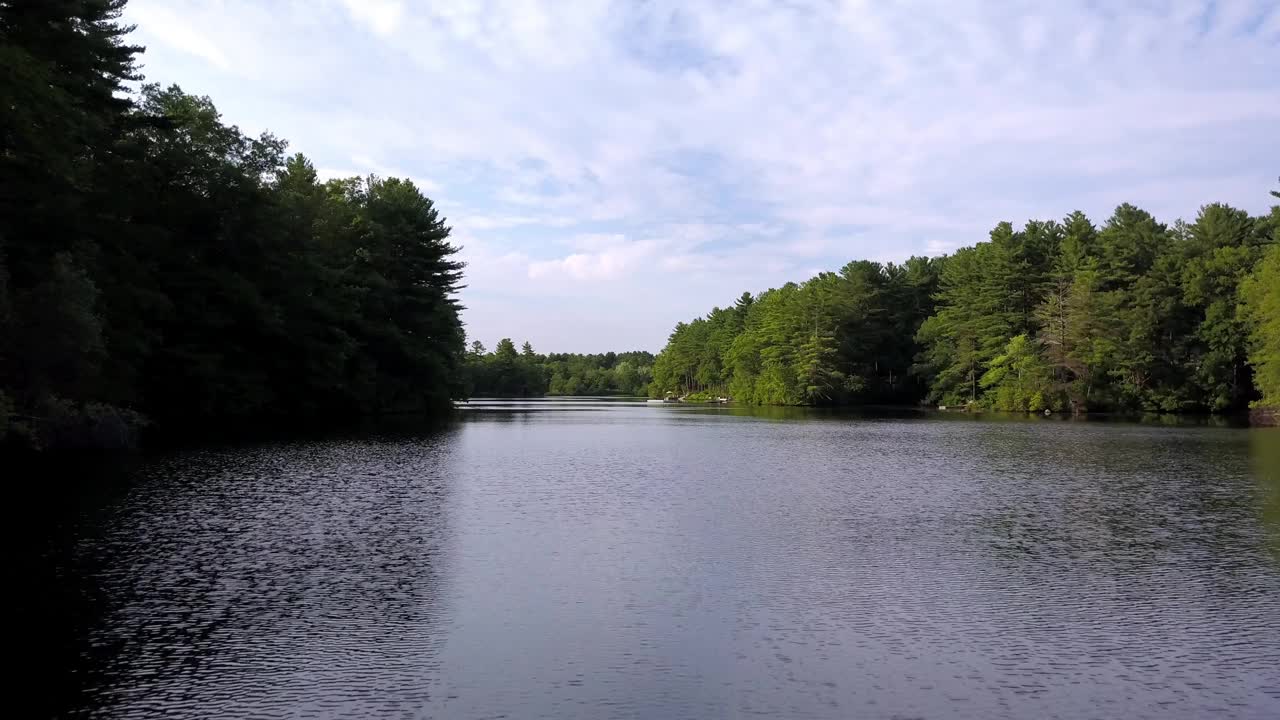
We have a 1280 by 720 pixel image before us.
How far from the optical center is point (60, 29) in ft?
Result: 97.1

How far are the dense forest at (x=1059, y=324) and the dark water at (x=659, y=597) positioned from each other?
161ft

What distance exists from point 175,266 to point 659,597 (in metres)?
40.2

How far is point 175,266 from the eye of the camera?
44406 millimetres

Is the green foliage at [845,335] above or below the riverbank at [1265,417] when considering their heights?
above

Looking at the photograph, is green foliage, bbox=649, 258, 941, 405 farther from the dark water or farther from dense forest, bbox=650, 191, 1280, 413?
the dark water

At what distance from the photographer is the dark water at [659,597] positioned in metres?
8.46

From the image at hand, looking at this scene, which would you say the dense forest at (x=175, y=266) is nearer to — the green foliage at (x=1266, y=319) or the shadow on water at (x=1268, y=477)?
the shadow on water at (x=1268, y=477)

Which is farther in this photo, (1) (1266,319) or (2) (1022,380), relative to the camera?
(2) (1022,380)

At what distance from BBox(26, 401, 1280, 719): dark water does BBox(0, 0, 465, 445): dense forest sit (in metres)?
5.78

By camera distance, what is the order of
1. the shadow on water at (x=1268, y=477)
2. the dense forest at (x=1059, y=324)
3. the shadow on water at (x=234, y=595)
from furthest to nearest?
the dense forest at (x=1059, y=324) → the shadow on water at (x=1268, y=477) → the shadow on water at (x=234, y=595)

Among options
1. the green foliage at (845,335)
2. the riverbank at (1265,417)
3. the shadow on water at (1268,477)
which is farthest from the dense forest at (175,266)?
the riverbank at (1265,417)

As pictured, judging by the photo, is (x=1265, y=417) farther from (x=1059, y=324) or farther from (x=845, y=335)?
(x=845, y=335)

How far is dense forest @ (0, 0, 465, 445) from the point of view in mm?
25203

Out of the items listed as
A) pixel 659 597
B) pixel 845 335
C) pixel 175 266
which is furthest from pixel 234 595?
pixel 845 335
